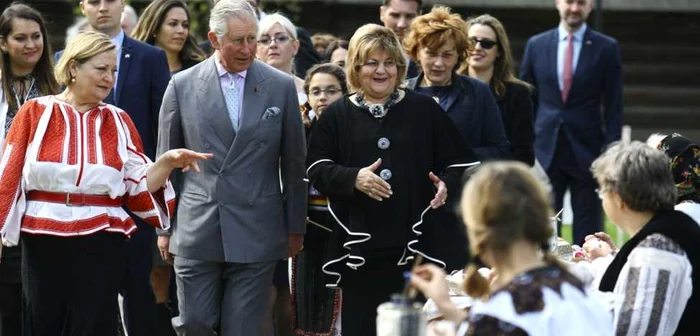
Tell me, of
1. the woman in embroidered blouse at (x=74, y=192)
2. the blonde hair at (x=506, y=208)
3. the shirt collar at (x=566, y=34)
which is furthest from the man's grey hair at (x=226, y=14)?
the shirt collar at (x=566, y=34)

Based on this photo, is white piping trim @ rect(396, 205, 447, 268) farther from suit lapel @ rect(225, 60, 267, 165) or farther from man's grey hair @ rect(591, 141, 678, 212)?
man's grey hair @ rect(591, 141, 678, 212)

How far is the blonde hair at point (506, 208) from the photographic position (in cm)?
437

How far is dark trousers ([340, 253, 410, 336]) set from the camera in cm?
715

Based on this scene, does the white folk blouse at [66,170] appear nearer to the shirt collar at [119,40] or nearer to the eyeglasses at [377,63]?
the eyeglasses at [377,63]

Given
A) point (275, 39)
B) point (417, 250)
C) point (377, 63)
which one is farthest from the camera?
point (275, 39)

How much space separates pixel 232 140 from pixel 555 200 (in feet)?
14.3

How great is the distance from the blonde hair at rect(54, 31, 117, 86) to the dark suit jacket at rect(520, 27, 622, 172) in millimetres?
4765

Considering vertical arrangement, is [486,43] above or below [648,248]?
above

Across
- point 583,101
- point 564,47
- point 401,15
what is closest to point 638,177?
point 401,15

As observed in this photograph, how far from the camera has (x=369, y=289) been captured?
23.5 feet

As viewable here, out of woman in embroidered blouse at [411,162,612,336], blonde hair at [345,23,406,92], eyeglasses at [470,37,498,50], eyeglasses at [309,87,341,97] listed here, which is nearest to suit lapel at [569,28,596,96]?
eyeglasses at [470,37,498,50]

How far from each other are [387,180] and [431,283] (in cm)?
256

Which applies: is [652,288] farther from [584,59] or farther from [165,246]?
[584,59]

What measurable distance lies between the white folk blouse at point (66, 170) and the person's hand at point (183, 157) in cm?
30
